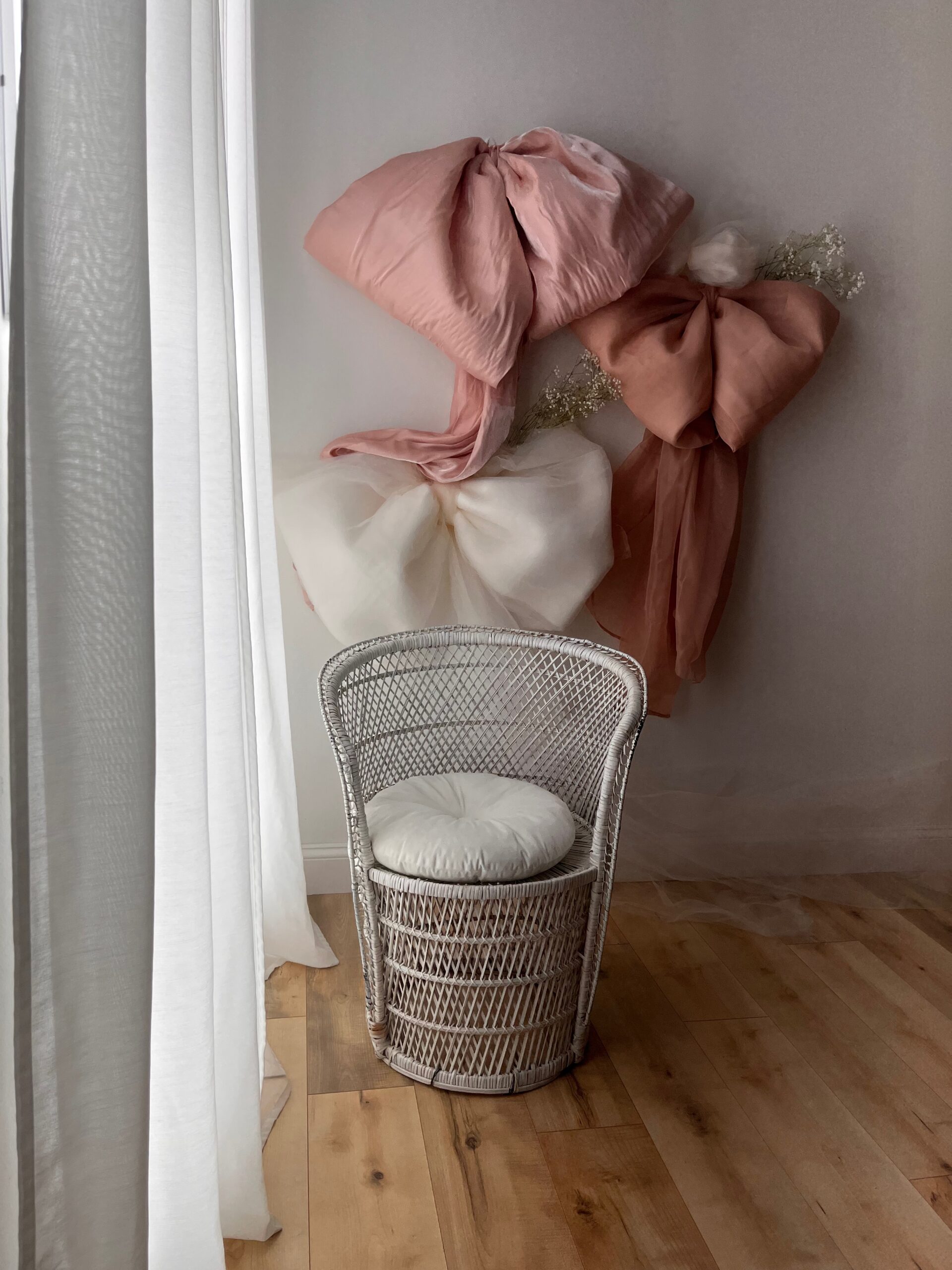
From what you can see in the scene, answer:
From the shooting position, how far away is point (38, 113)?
610mm

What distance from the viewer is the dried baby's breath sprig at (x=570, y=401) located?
231 centimetres

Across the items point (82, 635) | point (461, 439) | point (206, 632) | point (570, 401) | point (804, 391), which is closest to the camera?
point (82, 635)

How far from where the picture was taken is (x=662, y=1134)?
163 cm

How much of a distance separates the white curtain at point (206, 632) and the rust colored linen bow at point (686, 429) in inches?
32.1

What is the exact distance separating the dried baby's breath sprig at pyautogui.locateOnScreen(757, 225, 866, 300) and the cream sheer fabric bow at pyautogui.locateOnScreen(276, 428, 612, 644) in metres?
0.64

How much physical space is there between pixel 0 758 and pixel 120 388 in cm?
26

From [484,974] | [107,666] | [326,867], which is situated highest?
[107,666]

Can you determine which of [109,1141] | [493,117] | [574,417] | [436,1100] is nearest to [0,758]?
[109,1141]

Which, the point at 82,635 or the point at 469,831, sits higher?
the point at 82,635

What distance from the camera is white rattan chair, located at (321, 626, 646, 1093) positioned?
1683mm

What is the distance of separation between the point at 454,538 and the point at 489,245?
60 cm

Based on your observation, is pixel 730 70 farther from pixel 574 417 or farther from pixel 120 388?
pixel 120 388

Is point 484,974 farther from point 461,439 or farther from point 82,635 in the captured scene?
point 82,635

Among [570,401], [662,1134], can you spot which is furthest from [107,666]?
[570,401]
